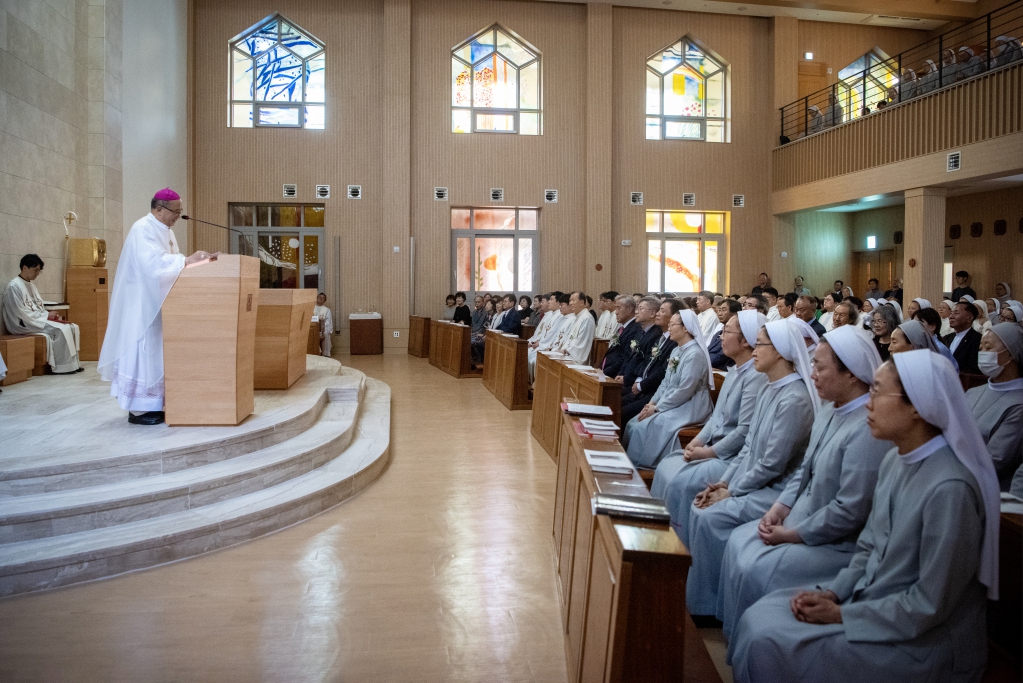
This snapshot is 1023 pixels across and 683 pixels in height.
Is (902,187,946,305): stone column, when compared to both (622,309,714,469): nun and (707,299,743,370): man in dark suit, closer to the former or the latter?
(707,299,743,370): man in dark suit

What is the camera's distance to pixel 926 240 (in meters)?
11.0

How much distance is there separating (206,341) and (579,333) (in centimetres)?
492

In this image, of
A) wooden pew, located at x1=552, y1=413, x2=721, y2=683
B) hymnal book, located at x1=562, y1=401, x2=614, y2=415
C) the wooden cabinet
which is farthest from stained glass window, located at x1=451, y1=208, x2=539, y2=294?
wooden pew, located at x1=552, y1=413, x2=721, y2=683

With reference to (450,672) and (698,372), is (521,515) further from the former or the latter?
(450,672)

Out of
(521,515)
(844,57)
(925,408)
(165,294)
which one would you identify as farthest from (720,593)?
(844,57)

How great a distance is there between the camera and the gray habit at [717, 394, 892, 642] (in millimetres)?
2385

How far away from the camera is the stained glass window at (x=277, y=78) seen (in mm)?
14008

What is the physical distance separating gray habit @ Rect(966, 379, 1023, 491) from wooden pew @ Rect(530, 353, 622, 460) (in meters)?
1.75

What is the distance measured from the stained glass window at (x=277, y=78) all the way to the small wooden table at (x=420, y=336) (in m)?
4.13

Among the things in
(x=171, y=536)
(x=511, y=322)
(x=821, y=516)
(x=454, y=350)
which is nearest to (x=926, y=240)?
(x=511, y=322)

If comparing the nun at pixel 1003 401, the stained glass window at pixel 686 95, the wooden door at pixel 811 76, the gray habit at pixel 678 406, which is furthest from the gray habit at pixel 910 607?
the wooden door at pixel 811 76

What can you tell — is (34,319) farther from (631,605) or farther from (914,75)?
(914,75)

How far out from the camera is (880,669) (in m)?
1.91

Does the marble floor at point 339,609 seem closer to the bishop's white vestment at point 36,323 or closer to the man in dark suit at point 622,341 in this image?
the man in dark suit at point 622,341
